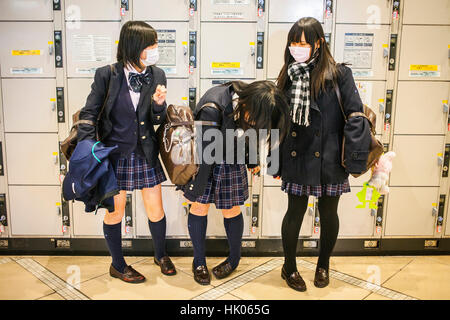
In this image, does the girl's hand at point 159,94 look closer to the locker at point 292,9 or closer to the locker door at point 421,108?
the locker at point 292,9

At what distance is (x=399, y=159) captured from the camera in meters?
2.96

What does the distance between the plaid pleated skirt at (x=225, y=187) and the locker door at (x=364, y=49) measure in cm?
133

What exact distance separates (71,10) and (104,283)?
209 centimetres

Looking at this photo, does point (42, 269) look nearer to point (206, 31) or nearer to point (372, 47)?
point (206, 31)

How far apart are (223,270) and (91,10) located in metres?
2.23

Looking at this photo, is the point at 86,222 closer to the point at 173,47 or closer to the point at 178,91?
the point at 178,91

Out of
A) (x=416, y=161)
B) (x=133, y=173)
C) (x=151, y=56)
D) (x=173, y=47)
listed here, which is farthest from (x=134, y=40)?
(x=416, y=161)

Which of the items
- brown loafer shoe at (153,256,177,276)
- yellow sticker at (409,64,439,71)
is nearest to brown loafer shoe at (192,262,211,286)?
brown loafer shoe at (153,256,177,276)

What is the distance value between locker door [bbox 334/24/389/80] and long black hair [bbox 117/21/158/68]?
1525mm

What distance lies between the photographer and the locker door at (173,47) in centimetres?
279

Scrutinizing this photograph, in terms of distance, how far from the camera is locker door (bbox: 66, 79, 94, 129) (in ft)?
9.32

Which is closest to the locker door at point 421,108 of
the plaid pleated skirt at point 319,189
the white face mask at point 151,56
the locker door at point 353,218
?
the locker door at point 353,218
